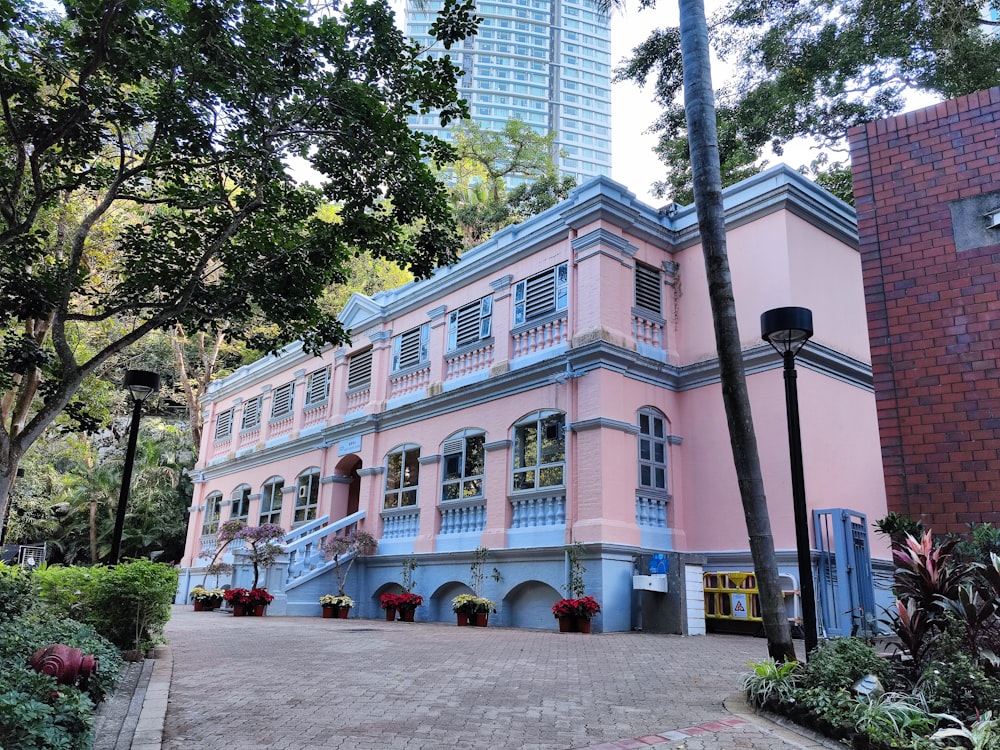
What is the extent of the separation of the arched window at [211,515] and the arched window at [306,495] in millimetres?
5927

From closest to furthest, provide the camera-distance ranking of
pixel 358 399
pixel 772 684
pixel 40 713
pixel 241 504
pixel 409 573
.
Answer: pixel 40 713 < pixel 772 684 < pixel 409 573 < pixel 358 399 < pixel 241 504

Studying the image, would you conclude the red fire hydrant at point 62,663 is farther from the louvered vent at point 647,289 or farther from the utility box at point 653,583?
the louvered vent at point 647,289

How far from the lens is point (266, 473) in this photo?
901 inches

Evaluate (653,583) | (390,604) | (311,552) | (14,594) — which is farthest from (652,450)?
(14,594)

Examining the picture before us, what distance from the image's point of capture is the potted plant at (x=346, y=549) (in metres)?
16.8

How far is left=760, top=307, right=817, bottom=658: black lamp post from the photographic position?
621 cm

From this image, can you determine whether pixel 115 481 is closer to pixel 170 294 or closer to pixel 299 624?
pixel 299 624

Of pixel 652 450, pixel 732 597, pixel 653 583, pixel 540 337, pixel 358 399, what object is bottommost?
pixel 732 597

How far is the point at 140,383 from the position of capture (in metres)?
10.4

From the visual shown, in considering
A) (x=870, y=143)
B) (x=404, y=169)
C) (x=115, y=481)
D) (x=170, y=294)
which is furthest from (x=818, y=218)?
(x=115, y=481)

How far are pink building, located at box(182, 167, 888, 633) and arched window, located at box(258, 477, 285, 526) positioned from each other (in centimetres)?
448

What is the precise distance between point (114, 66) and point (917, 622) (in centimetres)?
907

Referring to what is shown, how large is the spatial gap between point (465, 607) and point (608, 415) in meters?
4.37

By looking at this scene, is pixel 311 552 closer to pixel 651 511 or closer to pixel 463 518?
pixel 463 518
